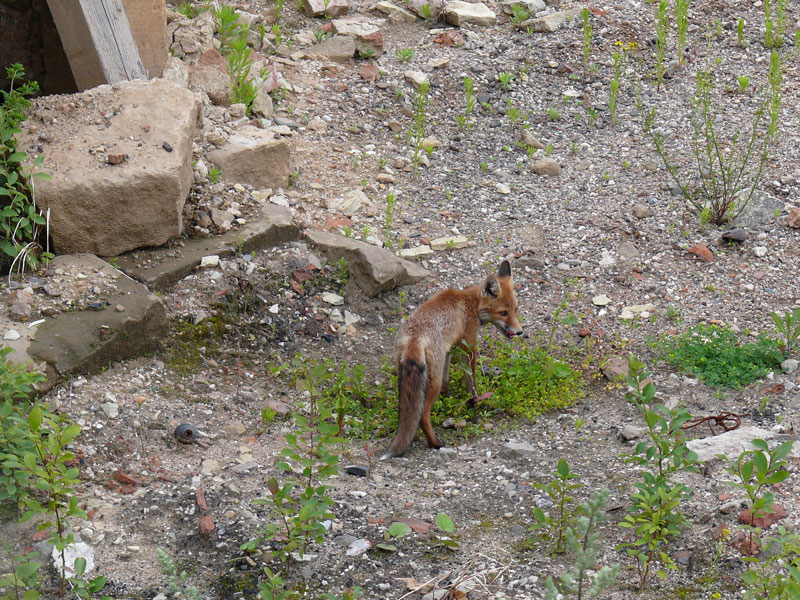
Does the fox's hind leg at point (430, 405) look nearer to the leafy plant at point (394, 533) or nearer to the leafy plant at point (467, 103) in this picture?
the leafy plant at point (394, 533)

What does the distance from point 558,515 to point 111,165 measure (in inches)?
166

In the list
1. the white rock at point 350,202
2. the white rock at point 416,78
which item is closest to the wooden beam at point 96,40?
the white rock at point 350,202

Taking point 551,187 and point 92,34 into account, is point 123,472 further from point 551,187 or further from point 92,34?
point 551,187

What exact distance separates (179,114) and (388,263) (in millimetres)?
2132

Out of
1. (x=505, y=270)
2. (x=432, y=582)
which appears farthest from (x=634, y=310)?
(x=432, y=582)

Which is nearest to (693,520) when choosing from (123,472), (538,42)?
(123,472)

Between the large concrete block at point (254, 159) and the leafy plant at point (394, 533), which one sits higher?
the large concrete block at point (254, 159)

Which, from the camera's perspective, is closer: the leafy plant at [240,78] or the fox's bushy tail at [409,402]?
the fox's bushy tail at [409,402]

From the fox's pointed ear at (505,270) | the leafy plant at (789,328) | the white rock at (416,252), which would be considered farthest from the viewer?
the white rock at (416,252)

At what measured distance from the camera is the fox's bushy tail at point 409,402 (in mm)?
5820

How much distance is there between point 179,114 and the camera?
714 cm

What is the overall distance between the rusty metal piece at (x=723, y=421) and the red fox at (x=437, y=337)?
155 centimetres

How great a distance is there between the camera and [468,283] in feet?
25.3

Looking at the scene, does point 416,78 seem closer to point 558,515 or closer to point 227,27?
point 227,27
